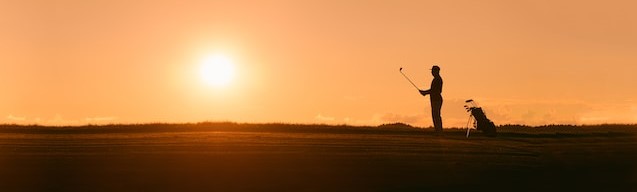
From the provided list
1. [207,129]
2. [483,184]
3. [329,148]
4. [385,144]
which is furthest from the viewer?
[207,129]

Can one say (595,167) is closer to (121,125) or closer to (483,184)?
(483,184)

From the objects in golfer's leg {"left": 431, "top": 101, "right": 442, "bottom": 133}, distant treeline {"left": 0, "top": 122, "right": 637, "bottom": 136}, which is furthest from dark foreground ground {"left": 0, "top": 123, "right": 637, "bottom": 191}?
distant treeline {"left": 0, "top": 122, "right": 637, "bottom": 136}

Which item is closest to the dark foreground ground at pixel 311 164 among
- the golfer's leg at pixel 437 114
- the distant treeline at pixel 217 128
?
the golfer's leg at pixel 437 114

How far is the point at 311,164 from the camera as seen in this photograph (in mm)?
20750

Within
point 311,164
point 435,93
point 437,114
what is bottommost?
point 311,164

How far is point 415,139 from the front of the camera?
29953 millimetres

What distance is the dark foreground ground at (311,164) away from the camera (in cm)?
1744

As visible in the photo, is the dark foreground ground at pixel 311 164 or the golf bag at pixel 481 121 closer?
the dark foreground ground at pixel 311 164

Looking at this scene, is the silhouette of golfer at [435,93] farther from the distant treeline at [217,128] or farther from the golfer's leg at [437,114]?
the distant treeline at [217,128]

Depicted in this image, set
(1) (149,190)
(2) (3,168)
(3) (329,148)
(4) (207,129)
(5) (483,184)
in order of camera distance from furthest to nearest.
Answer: (4) (207,129) → (3) (329,148) → (2) (3,168) → (5) (483,184) → (1) (149,190)

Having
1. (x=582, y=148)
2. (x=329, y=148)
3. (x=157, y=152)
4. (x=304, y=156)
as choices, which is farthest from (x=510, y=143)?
(x=157, y=152)

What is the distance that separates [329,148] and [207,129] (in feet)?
43.5

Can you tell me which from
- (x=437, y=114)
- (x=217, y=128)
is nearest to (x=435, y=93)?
(x=437, y=114)

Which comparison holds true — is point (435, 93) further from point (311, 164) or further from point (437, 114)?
point (311, 164)
